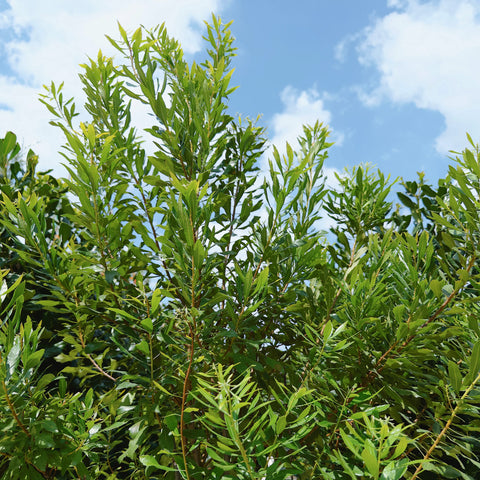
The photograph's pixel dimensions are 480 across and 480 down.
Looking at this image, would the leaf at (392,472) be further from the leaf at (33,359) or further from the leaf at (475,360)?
the leaf at (33,359)

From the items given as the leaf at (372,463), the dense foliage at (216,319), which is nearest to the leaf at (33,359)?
the dense foliage at (216,319)

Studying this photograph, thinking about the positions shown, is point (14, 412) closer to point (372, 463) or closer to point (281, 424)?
point (281, 424)

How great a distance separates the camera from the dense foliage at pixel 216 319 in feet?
4.73

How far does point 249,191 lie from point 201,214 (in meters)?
0.65

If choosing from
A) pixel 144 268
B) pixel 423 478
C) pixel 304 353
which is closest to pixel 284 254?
pixel 304 353

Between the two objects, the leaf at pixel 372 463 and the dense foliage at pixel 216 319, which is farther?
the dense foliage at pixel 216 319

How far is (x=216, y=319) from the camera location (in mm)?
1970

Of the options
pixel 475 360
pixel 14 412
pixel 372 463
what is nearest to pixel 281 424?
pixel 372 463

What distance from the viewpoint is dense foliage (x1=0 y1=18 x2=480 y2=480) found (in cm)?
144

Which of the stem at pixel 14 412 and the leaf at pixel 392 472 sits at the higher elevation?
the leaf at pixel 392 472

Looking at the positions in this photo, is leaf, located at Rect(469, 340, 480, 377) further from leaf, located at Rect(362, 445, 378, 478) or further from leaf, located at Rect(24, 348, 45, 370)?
leaf, located at Rect(24, 348, 45, 370)

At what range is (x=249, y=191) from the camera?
2.18 m

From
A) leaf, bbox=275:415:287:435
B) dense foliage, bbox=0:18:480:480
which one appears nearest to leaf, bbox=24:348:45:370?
dense foliage, bbox=0:18:480:480

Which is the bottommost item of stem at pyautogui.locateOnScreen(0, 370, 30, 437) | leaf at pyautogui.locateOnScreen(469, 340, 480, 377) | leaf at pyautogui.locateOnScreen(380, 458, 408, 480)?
stem at pyautogui.locateOnScreen(0, 370, 30, 437)
